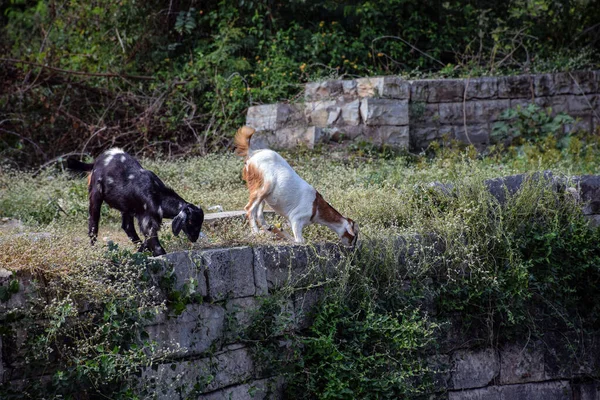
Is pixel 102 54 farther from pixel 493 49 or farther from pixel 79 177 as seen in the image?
pixel 493 49

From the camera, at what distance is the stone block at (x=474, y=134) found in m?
11.4

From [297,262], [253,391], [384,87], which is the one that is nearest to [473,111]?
[384,87]

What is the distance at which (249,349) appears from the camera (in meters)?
5.92

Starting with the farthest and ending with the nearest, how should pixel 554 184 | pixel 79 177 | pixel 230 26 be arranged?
pixel 230 26, pixel 79 177, pixel 554 184

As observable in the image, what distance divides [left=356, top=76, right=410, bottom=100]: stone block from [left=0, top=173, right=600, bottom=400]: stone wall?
3.51 metres

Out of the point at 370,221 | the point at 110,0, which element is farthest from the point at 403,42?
the point at 370,221

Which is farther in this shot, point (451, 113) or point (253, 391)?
point (451, 113)

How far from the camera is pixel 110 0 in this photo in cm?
1258

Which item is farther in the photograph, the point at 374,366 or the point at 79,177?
the point at 79,177

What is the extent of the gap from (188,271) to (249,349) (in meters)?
0.80

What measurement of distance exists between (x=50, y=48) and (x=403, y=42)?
5216 millimetres

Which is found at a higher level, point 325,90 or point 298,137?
point 325,90

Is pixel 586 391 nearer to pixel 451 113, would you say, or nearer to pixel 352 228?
pixel 352 228

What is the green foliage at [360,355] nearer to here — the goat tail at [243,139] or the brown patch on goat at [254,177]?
the brown patch on goat at [254,177]
